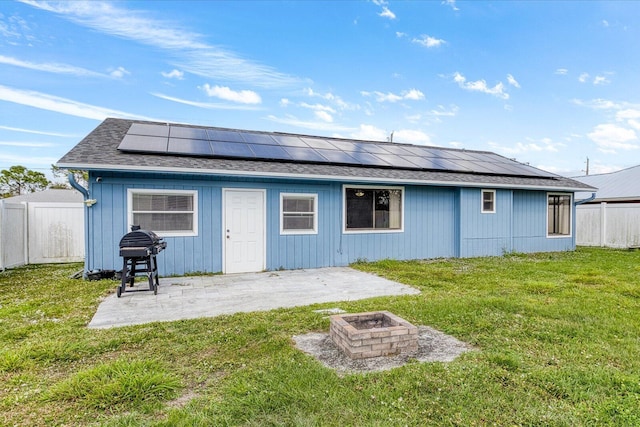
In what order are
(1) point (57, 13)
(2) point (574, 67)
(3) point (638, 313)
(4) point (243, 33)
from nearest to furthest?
(3) point (638, 313) < (1) point (57, 13) < (4) point (243, 33) < (2) point (574, 67)

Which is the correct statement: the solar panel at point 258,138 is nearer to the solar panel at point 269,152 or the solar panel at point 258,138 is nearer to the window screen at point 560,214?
the solar panel at point 269,152

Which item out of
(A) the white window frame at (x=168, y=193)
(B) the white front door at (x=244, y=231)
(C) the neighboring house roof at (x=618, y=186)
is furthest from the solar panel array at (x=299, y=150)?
(C) the neighboring house roof at (x=618, y=186)

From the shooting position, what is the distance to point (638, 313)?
431cm

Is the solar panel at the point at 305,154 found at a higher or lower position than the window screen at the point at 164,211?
higher

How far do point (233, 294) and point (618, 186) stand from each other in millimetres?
20084

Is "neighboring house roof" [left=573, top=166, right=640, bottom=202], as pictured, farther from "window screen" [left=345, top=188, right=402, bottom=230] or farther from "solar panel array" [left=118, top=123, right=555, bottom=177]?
"window screen" [left=345, top=188, right=402, bottom=230]

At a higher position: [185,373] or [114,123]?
[114,123]

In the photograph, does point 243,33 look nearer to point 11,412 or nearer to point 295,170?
point 295,170

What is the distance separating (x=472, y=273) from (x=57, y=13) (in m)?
12.0

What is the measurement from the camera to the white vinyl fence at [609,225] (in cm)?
1203

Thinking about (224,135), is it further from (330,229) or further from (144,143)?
(330,229)

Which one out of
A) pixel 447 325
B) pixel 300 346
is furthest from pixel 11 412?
pixel 447 325

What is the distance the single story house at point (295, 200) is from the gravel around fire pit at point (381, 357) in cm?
437

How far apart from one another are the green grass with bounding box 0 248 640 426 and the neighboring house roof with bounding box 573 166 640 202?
14325 mm
